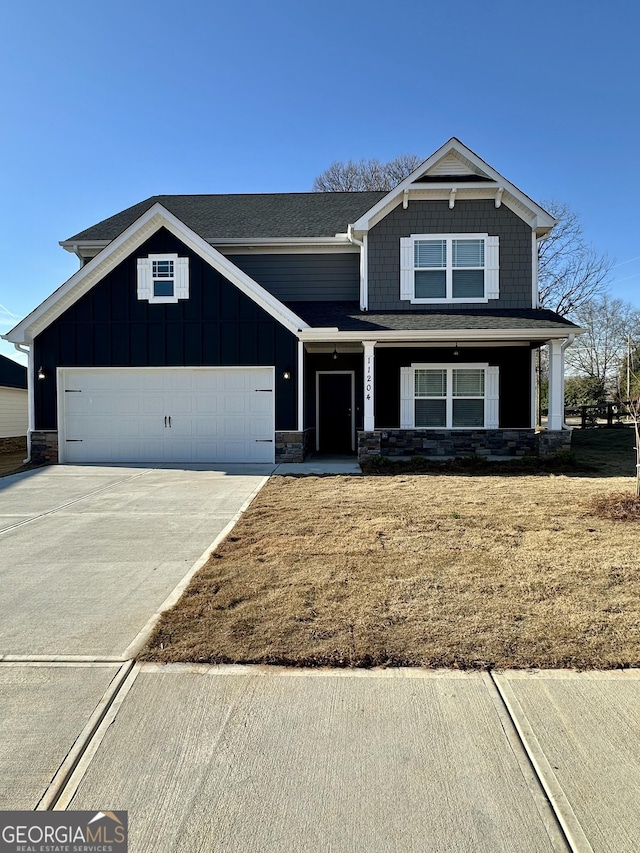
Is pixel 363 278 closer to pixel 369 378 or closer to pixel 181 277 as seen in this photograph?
pixel 369 378

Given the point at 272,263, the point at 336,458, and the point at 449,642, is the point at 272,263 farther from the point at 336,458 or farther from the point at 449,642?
the point at 449,642

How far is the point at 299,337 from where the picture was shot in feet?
37.8

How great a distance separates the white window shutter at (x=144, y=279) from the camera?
38.5 feet

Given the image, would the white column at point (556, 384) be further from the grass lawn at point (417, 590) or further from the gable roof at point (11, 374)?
the gable roof at point (11, 374)

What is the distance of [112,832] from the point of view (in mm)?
1976

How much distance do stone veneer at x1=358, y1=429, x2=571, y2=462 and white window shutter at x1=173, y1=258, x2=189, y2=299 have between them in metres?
5.70

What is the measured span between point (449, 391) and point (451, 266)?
309 cm

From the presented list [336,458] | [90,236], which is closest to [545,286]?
[336,458]

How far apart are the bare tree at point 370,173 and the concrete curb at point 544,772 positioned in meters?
29.9

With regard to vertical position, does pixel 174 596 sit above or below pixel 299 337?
below

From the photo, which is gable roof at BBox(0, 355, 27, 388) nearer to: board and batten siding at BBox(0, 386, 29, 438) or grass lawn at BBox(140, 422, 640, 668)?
board and batten siding at BBox(0, 386, 29, 438)

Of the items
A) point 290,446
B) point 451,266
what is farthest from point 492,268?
point 290,446

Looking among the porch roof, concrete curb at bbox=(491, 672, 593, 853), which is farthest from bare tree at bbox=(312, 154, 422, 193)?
concrete curb at bbox=(491, 672, 593, 853)

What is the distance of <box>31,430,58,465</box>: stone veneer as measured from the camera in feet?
39.8
